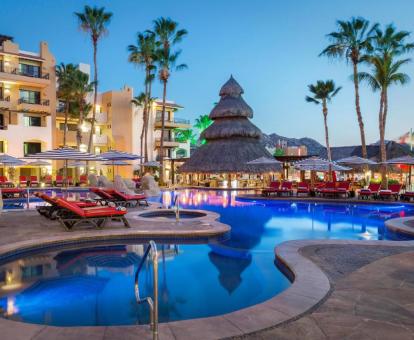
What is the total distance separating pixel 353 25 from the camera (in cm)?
2709

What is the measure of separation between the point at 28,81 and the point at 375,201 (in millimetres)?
31869

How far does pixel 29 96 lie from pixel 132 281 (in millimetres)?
34959

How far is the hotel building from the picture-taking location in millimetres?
33219

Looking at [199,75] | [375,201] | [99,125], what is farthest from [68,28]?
[375,201]

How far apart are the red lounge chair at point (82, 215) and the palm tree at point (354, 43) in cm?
2160

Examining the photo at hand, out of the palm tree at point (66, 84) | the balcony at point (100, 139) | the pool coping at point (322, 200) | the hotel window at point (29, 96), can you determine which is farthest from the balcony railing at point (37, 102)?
the pool coping at point (322, 200)

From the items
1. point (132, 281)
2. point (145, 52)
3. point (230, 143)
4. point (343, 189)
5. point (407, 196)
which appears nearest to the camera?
point (132, 281)

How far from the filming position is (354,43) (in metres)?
27.3

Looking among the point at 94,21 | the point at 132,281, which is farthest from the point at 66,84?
the point at 132,281

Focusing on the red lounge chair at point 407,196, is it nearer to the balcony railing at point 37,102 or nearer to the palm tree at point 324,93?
the palm tree at point 324,93

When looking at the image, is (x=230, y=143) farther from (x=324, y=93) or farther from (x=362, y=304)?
(x=362, y=304)

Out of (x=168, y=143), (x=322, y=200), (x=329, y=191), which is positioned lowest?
(x=322, y=200)

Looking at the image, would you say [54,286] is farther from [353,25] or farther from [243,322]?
[353,25]

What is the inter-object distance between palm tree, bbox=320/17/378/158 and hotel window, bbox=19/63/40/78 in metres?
27.5
